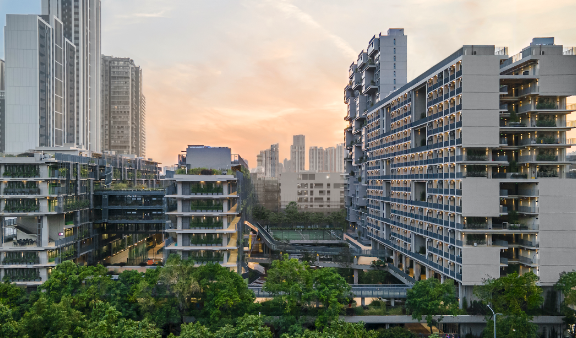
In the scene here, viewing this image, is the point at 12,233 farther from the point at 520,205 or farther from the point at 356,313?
the point at 520,205

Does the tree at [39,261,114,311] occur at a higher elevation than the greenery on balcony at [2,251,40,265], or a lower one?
lower

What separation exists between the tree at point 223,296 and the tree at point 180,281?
934mm

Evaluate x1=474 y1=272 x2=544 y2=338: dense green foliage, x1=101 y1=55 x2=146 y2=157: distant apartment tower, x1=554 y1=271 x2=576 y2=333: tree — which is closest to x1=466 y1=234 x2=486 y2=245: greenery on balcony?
x1=474 y1=272 x2=544 y2=338: dense green foliage

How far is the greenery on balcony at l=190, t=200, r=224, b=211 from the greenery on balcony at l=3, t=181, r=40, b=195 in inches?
778

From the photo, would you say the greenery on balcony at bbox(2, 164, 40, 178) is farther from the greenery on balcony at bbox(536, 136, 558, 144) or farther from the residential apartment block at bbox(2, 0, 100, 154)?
the greenery on balcony at bbox(536, 136, 558, 144)

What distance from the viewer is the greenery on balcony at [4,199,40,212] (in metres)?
43.3

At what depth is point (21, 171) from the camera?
4344 centimetres

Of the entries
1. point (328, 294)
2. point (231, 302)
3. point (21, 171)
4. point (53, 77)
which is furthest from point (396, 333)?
point (53, 77)

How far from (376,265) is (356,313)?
60.2ft

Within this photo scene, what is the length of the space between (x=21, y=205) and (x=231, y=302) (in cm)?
3105

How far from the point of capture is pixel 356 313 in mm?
38156

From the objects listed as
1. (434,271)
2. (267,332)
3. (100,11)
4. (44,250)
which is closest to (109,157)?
(44,250)

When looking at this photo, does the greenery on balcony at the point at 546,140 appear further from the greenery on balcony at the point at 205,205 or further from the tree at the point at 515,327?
the greenery on balcony at the point at 205,205

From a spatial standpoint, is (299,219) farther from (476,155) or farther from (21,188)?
(21,188)
